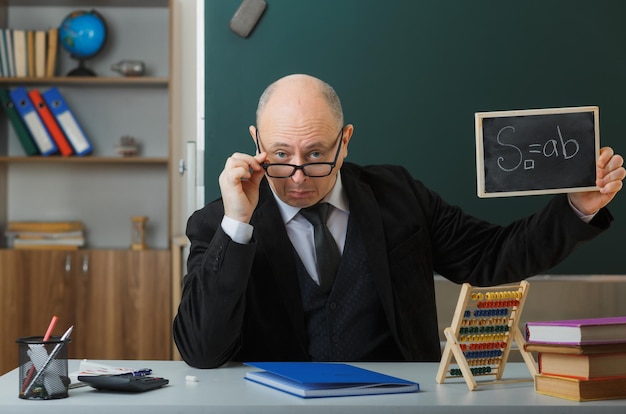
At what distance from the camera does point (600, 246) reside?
3.27 m

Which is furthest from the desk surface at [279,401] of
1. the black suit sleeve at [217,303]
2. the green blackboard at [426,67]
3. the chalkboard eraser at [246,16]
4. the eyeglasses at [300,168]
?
the chalkboard eraser at [246,16]

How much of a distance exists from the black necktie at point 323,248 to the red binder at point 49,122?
2.85 metres

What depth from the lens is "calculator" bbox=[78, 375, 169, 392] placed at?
1513mm

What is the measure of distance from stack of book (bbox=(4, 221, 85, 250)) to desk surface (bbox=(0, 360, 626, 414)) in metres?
3.06

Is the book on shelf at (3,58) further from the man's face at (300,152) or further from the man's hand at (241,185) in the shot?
the man's hand at (241,185)

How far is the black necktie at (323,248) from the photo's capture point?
210 centimetres

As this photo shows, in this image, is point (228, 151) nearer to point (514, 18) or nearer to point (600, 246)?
point (514, 18)

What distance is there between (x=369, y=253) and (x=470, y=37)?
1453mm

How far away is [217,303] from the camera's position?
1.84m

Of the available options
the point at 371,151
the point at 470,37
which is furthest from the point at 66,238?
the point at 470,37

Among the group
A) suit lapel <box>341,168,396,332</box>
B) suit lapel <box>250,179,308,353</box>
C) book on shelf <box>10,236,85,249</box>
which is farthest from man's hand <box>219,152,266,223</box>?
book on shelf <box>10,236,85,249</box>

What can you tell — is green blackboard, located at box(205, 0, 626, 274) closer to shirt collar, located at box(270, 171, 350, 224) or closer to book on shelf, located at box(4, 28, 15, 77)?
shirt collar, located at box(270, 171, 350, 224)

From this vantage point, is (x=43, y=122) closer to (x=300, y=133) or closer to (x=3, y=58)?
(x=3, y=58)

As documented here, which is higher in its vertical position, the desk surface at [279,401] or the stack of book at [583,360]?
the stack of book at [583,360]
